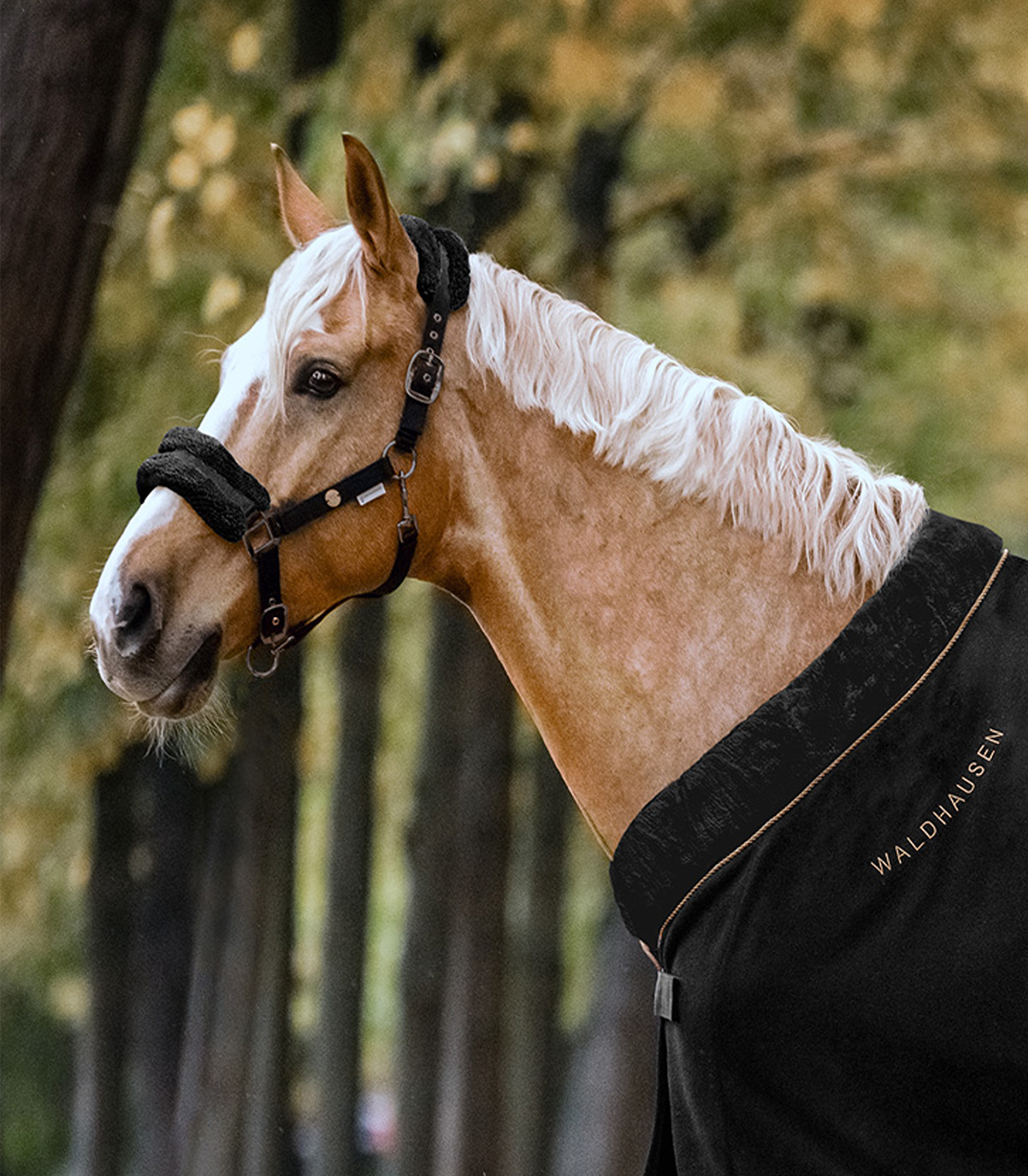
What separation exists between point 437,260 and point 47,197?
169 cm

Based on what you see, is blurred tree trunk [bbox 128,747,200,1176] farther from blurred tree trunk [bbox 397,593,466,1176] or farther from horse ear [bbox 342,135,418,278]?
horse ear [bbox 342,135,418,278]

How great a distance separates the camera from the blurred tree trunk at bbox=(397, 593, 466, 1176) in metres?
5.39

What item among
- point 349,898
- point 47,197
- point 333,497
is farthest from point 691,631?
point 349,898

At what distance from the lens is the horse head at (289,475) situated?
6.63ft

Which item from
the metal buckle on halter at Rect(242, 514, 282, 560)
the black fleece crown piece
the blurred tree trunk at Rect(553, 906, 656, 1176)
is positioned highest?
the black fleece crown piece

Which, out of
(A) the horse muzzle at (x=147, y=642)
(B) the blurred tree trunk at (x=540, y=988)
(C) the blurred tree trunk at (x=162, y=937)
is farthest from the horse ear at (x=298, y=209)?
(B) the blurred tree trunk at (x=540, y=988)

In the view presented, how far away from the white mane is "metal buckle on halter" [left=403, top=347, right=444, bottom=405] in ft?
0.28

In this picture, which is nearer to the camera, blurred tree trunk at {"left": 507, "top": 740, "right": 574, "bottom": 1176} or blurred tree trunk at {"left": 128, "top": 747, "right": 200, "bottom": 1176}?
blurred tree trunk at {"left": 128, "top": 747, "right": 200, "bottom": 1176}

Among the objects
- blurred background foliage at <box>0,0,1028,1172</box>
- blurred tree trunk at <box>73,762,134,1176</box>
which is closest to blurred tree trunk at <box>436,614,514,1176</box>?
blurred background foliage at <box>0,0,1028,1172</box>

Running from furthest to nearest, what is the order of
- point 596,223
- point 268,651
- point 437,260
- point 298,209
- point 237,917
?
1. point 596,223
2. point 237,917
3. point 298,209
4. point 268,651
5. point 437,260

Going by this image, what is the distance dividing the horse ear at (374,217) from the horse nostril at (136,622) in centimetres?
67

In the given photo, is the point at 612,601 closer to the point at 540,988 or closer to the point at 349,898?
the point at 349,898

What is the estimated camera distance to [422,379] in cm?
208

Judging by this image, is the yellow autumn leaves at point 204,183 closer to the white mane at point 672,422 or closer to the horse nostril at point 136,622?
the white mane at point 672,422
